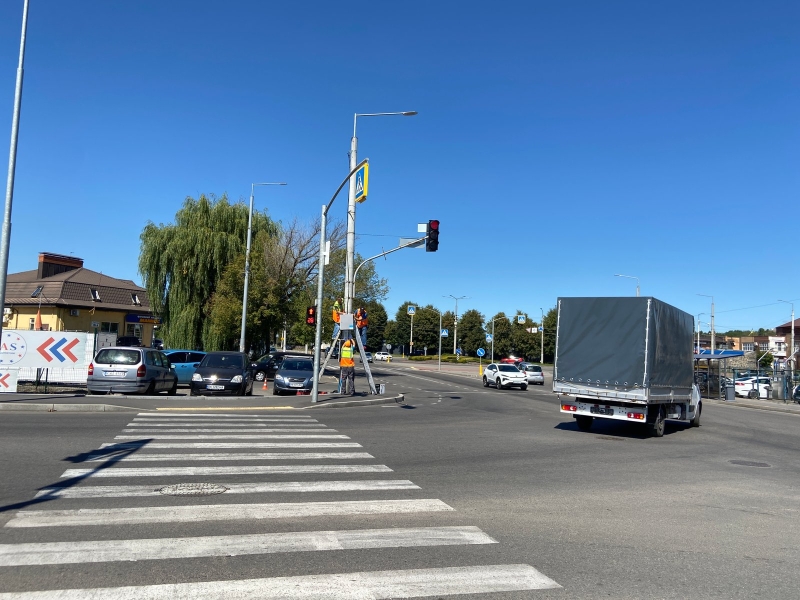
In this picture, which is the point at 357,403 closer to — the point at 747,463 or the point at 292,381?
the point at 292,381

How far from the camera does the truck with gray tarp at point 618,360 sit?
15781 millimetres

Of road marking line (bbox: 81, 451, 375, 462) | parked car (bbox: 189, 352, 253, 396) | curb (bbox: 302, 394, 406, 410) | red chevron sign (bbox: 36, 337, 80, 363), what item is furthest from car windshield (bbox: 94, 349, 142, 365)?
road marking line (bbox: 81, 451, 375, 462)

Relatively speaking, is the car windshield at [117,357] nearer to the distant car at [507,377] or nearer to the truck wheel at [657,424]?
the truck wheel at [657,424]

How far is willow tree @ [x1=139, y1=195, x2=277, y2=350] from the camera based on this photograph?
40.5m

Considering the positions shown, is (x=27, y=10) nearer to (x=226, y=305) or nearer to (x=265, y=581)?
(x=265, y=581)

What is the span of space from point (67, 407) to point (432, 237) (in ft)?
40.6

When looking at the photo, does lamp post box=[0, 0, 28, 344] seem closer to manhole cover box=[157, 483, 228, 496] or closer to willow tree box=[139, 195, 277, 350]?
manhole cover box=[157, 483, 228, 496]

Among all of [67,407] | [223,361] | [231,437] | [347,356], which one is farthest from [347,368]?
[231,437]

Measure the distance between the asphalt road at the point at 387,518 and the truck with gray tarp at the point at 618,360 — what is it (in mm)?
2425

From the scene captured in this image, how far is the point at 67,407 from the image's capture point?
16641 millimetres

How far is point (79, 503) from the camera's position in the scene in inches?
284

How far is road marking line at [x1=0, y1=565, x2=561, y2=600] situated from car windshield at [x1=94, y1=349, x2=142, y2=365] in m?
16.5

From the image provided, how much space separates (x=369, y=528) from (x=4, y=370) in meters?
16.3

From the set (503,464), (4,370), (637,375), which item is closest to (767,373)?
(637,375)
